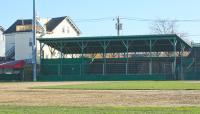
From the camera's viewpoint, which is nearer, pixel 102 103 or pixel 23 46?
pixel 102 103

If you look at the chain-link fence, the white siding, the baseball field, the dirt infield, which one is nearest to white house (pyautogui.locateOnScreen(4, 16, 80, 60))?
the white siding

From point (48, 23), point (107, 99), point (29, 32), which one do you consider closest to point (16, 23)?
point (48, 23)

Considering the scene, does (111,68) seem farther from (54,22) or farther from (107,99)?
(107,99)

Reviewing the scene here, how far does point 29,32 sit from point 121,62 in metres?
20.0

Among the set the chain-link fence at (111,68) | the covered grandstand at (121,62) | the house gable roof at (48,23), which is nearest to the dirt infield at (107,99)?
the covered grandstand at (121,62)

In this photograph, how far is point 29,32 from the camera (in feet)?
293

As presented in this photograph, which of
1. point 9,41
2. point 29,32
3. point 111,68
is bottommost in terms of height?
point 111,68

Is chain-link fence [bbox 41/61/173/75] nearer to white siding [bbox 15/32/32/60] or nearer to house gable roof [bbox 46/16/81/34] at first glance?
white siding [bbox 15/32/32/60]

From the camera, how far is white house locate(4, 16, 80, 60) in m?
88.9

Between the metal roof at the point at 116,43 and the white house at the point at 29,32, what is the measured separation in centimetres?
649

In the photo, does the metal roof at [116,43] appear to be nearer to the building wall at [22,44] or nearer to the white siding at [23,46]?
the building wall at [22,44]

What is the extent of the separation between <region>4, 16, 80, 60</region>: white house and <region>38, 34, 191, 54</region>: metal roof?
256 inches

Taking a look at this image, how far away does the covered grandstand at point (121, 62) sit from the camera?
7375 centimetres

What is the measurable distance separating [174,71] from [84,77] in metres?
13.0
